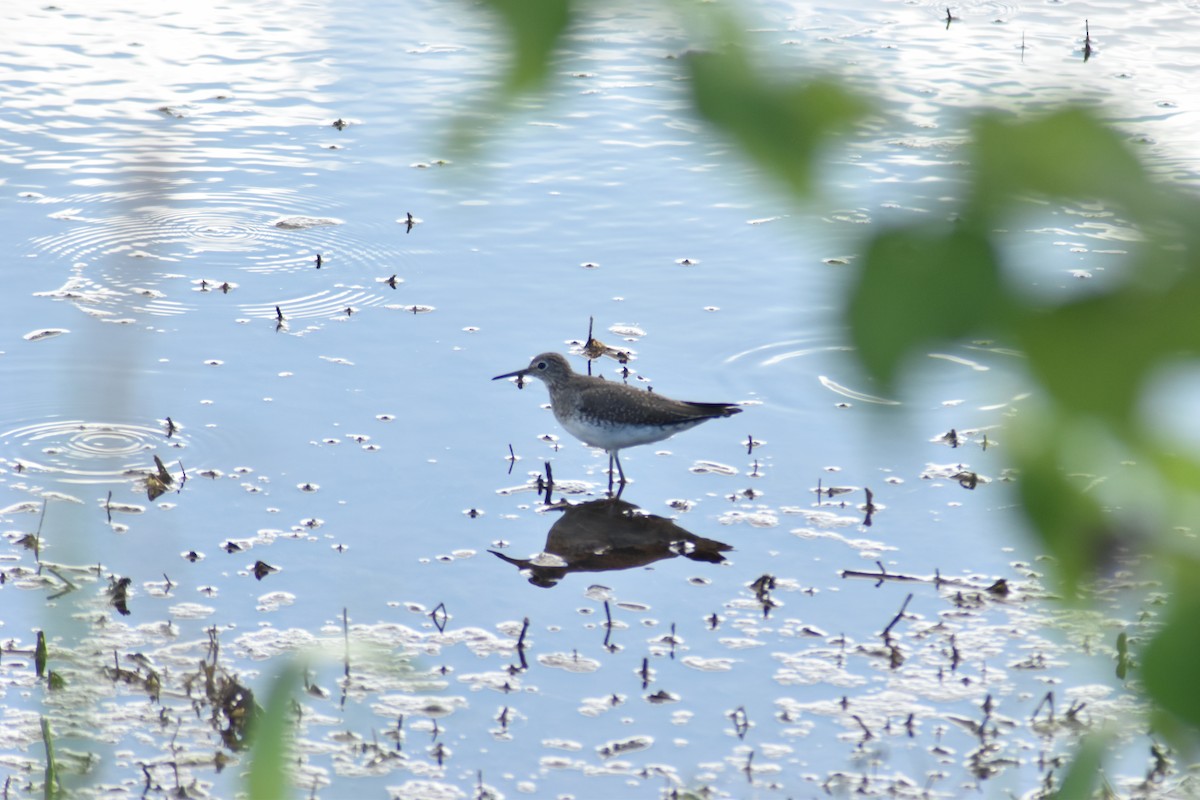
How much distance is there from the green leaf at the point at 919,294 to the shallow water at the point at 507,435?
0.08 feet

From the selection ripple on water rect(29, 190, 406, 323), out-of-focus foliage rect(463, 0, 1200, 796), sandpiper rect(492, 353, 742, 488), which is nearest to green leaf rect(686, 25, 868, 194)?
out-of-focus foliage rect(463, 0, 1200, 796)

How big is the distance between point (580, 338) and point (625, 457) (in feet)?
3.74

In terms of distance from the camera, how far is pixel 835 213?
1.20 meters

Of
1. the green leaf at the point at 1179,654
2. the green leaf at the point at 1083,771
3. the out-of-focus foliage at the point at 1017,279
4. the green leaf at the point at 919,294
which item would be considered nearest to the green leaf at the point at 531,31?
the out-of-focus foliage at the point at 1017,279

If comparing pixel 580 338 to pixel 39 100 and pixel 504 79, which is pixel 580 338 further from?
pixel 504 79

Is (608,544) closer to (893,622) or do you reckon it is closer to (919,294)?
(893,622)

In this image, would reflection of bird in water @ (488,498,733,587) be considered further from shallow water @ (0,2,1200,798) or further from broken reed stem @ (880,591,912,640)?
broken reed stem @ (880,591,912,640)

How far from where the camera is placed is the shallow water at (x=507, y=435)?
50.5 inches

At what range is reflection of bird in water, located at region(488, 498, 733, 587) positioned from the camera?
7395 mm

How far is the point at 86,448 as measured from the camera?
8.13 meters

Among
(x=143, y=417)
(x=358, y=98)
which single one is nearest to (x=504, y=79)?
(x=143, y=417)

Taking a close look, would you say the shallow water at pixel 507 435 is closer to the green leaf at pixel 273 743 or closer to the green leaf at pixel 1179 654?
the green leaf at pixel 273 743

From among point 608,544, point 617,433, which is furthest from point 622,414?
point 608,544

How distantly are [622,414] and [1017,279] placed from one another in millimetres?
6995
